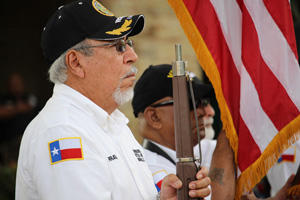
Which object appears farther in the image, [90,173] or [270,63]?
[270,63]

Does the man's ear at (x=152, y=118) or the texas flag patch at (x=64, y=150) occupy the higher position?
the texas flag patch at (x=64, y=150)

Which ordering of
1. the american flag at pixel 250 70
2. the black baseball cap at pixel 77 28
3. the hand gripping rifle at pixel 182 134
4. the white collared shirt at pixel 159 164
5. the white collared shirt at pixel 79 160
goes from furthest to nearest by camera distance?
the white collared shirt at pixel 159 164 < the american flag at pixel 250 70 < the black baseball cap at pixel 77 28 < the hand gripping rifle at pixel 182 134 < the white collared shirt at pixel 79 160

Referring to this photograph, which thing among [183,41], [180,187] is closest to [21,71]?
[183,41]

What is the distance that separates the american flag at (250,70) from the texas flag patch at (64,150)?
1074mm

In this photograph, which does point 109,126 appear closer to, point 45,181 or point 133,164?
point 133,164

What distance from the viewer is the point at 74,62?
2.66 m

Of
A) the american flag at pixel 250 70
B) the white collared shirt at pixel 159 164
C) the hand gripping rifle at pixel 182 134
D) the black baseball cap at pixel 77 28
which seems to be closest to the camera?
the hand gripping rifle at pixel 182 134

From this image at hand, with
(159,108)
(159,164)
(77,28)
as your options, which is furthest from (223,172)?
(77,28)

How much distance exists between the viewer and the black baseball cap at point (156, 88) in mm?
3701

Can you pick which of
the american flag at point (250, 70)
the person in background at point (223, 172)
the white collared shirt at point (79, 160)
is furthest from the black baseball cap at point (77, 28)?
the person in background at point (223, 172)

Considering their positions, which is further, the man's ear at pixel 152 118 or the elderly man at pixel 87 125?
the man's ear at pixel 152 118

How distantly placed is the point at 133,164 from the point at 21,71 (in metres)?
7.52

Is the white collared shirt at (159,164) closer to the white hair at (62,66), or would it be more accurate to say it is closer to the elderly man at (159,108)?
the elderly man at (159,108)

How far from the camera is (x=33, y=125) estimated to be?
2391 mm
